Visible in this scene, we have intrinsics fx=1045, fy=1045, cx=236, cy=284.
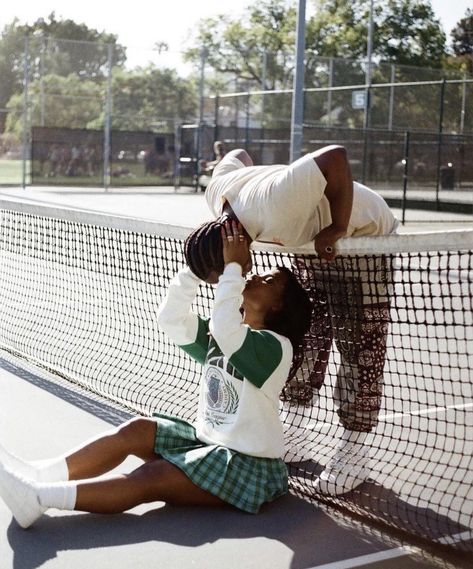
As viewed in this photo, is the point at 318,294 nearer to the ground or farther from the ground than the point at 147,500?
farther from the ground

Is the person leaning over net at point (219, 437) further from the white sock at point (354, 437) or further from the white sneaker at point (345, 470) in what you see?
the white sock at point (354, 437)

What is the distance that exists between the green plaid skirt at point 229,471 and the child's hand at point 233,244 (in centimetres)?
80

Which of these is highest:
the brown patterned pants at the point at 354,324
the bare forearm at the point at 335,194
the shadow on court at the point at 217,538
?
the bare forearm at the point at 335,194

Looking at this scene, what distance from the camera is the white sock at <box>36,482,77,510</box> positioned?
416 cm

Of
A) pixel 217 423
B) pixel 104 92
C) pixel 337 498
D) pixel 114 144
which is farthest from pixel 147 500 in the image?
pixel 104 92

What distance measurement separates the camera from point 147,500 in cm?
439

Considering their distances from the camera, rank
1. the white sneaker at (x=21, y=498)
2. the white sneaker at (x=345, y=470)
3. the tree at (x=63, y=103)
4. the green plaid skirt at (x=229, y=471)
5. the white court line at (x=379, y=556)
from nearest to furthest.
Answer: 1. the white court line at (x=379, y=556)
2. the white sneaker at (x=21, y=498)
3. the green plaid skirt at (x=229, y=471)
4. the white sneaker at (x=345, y=470)
5. the tree at (x=63, y=103)

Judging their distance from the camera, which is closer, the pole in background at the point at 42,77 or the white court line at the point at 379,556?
the white court line at the point at 379,556

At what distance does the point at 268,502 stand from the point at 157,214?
17723 millimetres

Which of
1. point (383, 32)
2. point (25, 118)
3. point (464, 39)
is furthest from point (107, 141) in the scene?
point (464, 39)

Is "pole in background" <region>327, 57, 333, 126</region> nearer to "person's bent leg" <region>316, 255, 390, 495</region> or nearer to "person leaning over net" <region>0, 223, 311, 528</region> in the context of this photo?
"person's bent leg" <region>316, 255, 390, 495</region>

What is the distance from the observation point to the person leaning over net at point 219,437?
428 centimetres

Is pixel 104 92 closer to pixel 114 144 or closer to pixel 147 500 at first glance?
pixel 114 144

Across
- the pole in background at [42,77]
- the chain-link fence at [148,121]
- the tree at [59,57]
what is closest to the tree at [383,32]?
the chain-link fence at [148,121]
